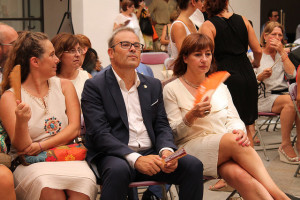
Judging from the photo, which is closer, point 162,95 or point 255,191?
point 255,191

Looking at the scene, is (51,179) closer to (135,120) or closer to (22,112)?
(22,112)

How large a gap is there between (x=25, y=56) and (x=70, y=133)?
0.62 m

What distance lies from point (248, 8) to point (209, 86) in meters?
8.47

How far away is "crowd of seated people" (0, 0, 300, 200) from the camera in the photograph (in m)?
3.13

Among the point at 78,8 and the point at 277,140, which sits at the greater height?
the point at 78,8

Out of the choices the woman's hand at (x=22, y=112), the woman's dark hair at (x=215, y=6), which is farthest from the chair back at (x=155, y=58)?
the woman's hand at (x=22, y=112)

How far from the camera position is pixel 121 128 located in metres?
3.43

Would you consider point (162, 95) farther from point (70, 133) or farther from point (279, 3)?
point (279, 3)

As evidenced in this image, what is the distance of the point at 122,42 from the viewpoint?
3.55 m

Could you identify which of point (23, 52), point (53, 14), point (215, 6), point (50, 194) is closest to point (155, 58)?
point (215, 6)

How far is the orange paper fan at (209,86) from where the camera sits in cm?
348

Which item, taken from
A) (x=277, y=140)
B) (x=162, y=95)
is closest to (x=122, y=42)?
(x=162, y=95)

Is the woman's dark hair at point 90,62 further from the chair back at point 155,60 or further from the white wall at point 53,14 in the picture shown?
the white wall at point 53,14

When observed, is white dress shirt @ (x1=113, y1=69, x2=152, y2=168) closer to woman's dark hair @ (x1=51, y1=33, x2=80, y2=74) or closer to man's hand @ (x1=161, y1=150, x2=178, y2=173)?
man's hand @ (x1=161, y1=150, x2=178, y2=173)
